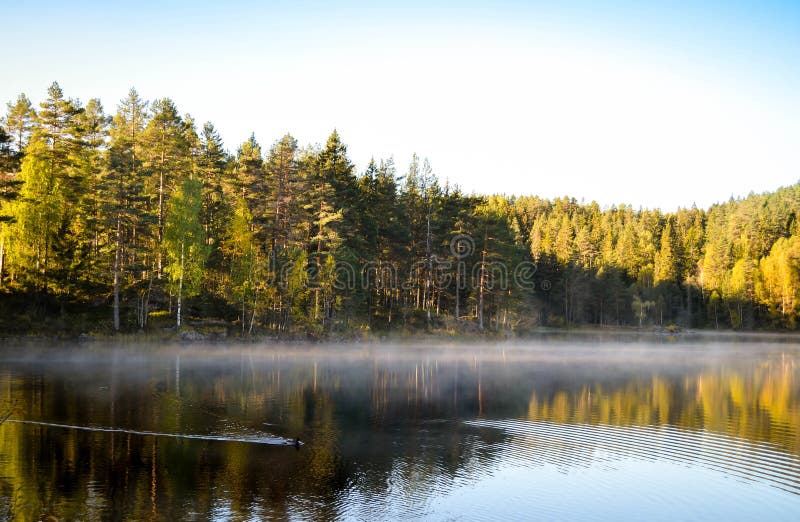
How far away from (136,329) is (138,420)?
34421mm

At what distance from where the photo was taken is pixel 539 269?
458 ft

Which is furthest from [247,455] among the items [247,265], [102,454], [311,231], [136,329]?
[311,231]

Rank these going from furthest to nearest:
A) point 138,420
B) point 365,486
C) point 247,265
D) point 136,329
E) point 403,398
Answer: point 247,265 → point 136,329 → point 403,398 → point 138,420 → point 365,486

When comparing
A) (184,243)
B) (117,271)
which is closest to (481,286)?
(184,243)

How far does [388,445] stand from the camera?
23531 mm

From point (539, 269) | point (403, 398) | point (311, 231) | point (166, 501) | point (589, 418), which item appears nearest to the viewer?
point (166, 501)

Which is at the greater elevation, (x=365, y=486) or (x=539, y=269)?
(x=539, y=269)

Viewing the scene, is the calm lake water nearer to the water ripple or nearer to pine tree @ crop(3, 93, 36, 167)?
the water ripple

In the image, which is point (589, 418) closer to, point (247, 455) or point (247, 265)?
point (247, 455)

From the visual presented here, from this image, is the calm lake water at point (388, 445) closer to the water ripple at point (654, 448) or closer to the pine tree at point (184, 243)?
the water ripple at point (654, 448)

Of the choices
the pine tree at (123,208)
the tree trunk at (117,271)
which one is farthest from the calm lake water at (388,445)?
the pine tree at (123,208)

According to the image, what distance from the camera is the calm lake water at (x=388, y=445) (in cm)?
1661

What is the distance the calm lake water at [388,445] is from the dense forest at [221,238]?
14.0 metres

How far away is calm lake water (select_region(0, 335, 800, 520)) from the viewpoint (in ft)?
54.5
